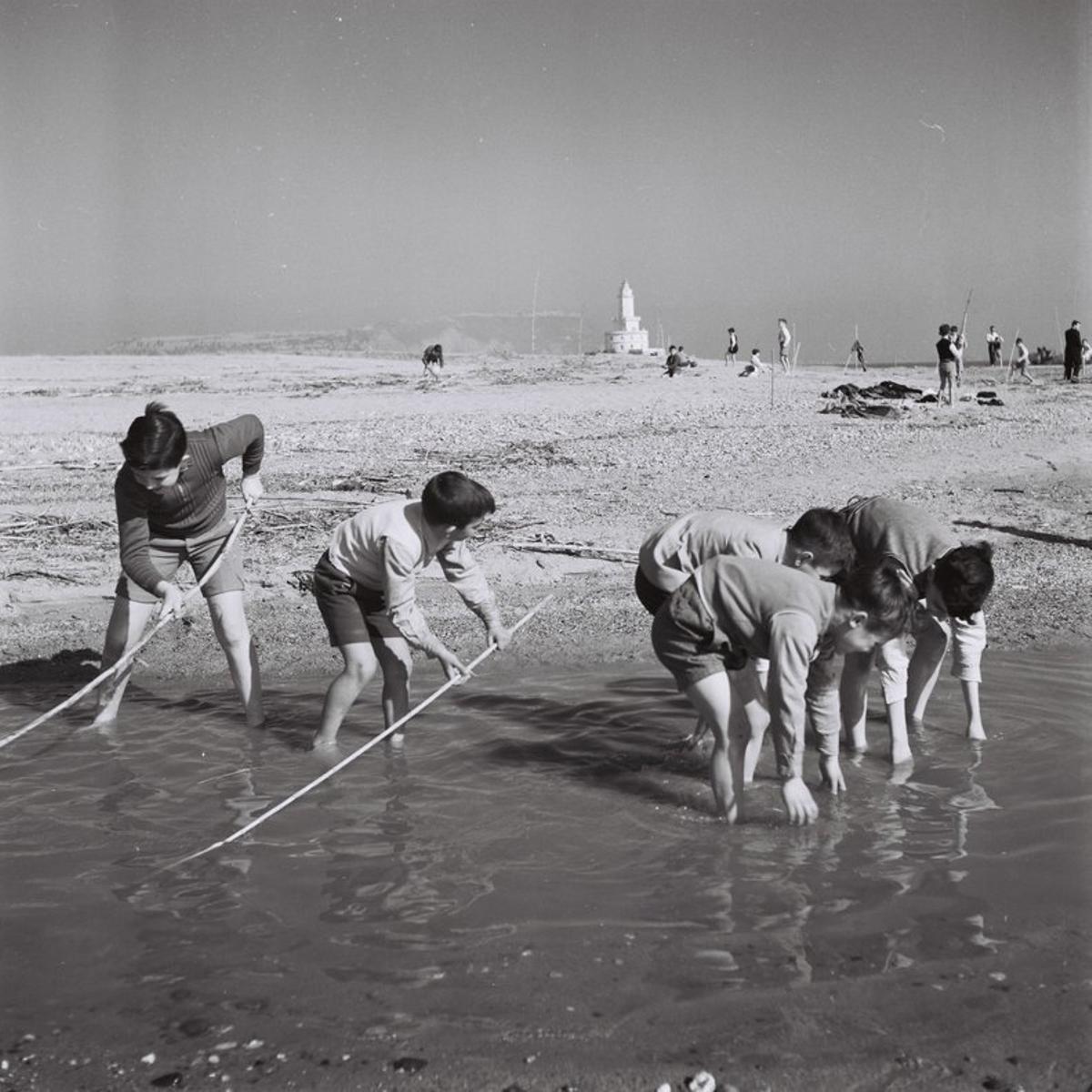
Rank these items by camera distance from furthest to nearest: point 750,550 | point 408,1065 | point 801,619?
point 750,550, point 801,619, point 408,1065

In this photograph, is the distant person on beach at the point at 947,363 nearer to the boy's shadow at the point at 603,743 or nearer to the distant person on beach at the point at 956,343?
the distant person on beach at the point at 956,343

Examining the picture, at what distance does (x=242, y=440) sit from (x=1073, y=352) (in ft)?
71.4

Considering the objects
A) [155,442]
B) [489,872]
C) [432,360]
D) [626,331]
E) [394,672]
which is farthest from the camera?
[626,331]

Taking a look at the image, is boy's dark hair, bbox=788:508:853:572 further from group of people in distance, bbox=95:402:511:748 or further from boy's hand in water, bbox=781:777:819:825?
group of people in distance, bbox=95:402:511:748

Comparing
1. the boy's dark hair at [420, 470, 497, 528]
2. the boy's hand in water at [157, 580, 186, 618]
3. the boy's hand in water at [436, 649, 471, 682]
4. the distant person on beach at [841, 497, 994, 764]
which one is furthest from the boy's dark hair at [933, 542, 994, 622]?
the boy's hand in water at [157, 580, 186, 618]

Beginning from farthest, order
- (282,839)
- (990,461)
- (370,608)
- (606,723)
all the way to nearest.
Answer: (990,461), (606,723), (370,608), (282,839)

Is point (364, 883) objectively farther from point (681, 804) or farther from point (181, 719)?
point (181, 719)

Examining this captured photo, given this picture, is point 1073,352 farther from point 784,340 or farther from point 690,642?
point 690,642

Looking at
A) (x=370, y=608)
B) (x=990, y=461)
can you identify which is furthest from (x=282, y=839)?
(x=990, y=461)

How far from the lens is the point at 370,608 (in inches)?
209

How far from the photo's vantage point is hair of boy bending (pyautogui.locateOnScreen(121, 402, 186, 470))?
4918 millimetres

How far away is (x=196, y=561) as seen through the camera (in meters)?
5.68

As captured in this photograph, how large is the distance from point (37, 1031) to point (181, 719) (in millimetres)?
3067

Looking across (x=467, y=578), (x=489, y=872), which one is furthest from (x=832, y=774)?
(x=467, y=578)
